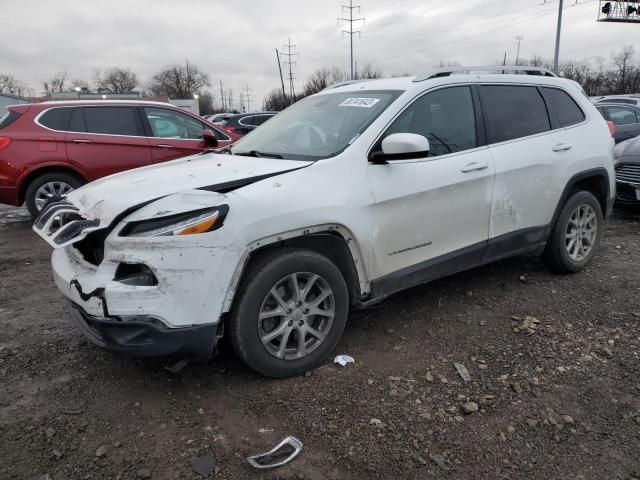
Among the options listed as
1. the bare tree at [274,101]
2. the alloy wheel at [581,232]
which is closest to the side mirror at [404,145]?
the alloy wheel at [581,232]

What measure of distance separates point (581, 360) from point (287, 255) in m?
2.03

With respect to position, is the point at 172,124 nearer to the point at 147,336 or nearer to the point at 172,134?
the point at 172,134

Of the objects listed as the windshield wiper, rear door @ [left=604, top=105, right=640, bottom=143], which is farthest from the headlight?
rear door @ [left=604, top=105, right=640, bottom=143]

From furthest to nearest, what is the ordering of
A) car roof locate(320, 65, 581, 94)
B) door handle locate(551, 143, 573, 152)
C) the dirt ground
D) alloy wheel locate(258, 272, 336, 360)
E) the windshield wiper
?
1. door handle locate(551, 143, 573, 152)
2. car roof locate(320, 65, 581, 94)
3. the windshield wiper
4. alloy wheel locate(258, 272, 336, 360)
5. the dirt ground

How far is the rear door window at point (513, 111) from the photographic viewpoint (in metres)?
3.83

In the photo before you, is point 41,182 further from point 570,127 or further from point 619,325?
point 619,325

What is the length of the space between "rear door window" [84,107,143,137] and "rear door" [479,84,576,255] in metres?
5.14

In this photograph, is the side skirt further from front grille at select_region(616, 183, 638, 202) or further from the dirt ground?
front grille at select_region(616, 183, 638, 202)

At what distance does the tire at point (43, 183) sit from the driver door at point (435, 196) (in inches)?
204

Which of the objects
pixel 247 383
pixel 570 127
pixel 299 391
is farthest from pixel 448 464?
pixel 570 127

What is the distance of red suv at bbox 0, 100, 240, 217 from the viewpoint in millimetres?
6492

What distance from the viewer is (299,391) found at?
2.85m

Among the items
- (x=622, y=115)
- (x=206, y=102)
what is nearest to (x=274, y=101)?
(x=206, y=102)

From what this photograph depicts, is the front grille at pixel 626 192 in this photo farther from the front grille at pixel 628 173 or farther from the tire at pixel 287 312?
the tire at pixel 287 312
